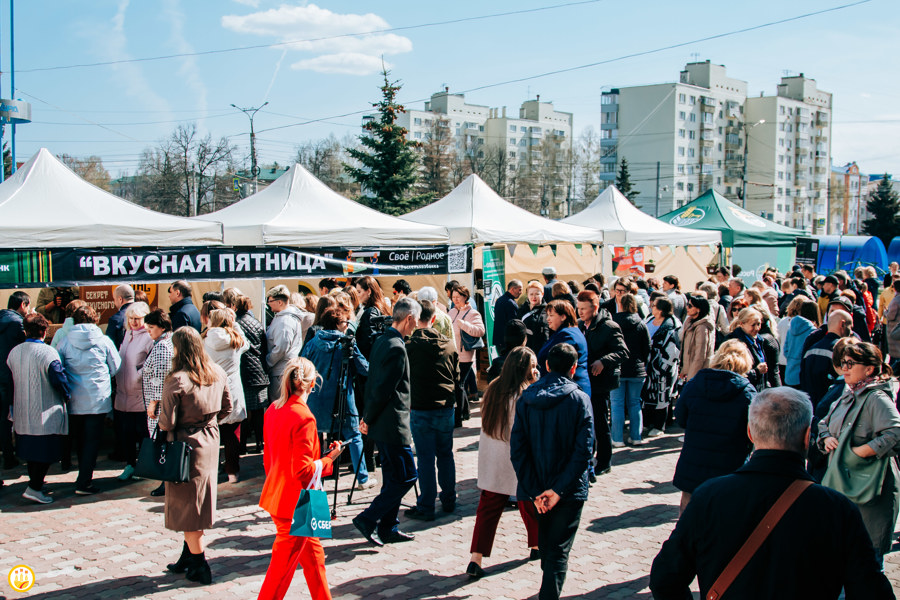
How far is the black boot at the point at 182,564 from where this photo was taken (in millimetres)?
4852

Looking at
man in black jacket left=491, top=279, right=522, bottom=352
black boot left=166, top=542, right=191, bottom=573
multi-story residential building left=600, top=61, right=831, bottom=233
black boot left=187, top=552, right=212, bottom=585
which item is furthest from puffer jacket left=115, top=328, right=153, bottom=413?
multi-story residential building left=600, top=61, right=831, bottom=233

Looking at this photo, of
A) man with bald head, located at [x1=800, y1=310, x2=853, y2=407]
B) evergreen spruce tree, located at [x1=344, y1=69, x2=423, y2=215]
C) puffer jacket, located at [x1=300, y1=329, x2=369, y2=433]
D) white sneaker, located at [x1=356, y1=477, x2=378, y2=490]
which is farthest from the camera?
evergreen spruce tree, located at [x1=344, y1=69, x2=423, y2=215]

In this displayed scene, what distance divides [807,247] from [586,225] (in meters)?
11.8

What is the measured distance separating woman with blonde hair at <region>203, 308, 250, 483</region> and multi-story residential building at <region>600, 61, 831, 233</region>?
78339 mm

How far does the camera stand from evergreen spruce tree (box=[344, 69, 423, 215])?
30359mm

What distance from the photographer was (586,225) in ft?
51.1

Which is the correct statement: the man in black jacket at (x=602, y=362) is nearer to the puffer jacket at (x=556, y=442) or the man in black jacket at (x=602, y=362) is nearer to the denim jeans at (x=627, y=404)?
the denim jeans at (x=627, y=404)

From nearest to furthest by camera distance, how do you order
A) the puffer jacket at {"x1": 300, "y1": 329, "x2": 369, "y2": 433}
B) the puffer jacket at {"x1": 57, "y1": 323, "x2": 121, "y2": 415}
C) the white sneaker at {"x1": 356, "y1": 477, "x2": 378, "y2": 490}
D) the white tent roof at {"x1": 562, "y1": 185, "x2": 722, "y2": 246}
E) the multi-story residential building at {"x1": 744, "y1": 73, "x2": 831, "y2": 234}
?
the puffer jacket at {"x1": 300, "y1": 329, "x2": 369, "y2": 433} → the puffer jacket at {"x1": 57, "y1": 323, "x2": 121, "y2": 415} → the white sneaker at {"x1": 356, "y1": 477, "x2": 378, "y2": 490} → the white tent roof at {"x1": 562, "y1": 185, "x2": 722, "y2": 246} → the multi-story residential building at {"x1": 744, "y1": 73, "x2": 831, "y2": 234}

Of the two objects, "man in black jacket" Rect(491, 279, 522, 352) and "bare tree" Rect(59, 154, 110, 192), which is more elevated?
"bare tree" Rect(59, 154, 110, 192)

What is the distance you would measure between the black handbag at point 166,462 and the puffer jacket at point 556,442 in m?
2.17

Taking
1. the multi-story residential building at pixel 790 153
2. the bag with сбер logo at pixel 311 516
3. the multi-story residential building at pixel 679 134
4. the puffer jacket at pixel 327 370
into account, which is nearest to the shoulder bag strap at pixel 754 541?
the bag with сбер logo at pixel 311 516

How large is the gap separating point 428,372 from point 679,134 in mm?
81581

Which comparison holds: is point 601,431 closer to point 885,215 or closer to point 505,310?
point 505,310

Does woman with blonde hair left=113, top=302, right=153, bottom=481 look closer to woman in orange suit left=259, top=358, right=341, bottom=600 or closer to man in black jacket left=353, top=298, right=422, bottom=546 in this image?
man in black jacket left=353, top=298, right=422, bottom=546
